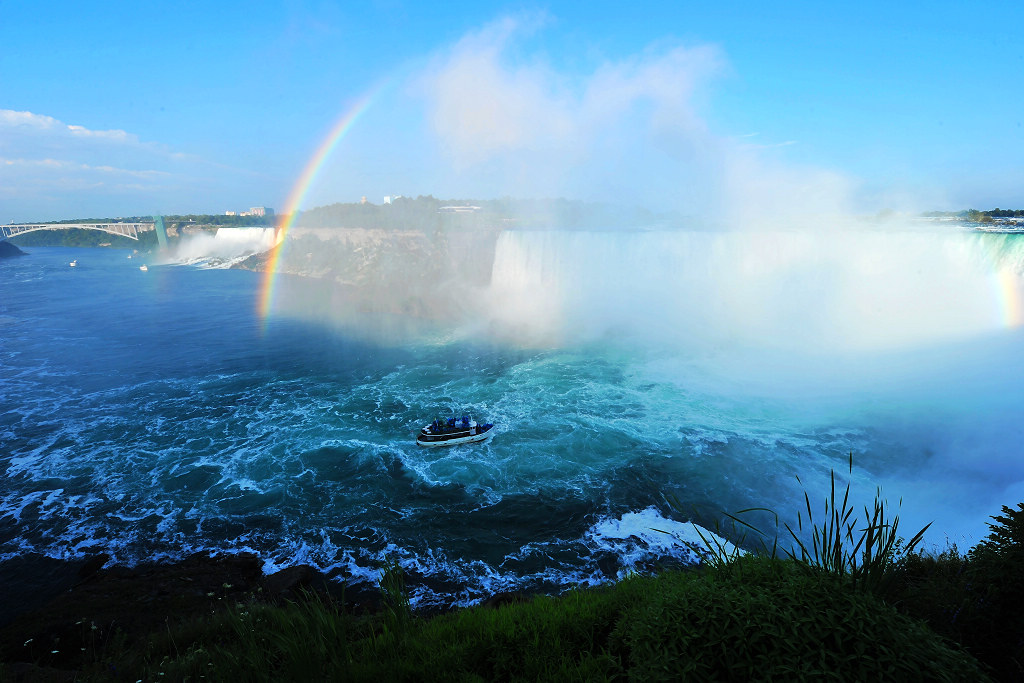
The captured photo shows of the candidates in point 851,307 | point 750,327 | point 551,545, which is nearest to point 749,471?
point 551,545

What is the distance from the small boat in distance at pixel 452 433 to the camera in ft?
54.7

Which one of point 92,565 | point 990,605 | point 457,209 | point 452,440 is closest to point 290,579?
point 92,565

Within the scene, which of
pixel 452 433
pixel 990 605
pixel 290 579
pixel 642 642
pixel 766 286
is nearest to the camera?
pixel 642 642

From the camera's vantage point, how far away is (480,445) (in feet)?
56.2

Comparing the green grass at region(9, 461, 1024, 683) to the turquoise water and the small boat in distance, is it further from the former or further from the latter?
the small boat in distance

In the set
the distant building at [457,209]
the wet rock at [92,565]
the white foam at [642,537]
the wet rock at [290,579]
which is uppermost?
the distant building at [457,209]

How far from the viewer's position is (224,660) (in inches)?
146

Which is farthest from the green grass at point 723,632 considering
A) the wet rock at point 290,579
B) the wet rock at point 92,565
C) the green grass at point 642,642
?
the wet rock at point 92,565

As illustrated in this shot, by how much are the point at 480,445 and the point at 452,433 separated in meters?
1.24

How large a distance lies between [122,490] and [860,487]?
23804 mm

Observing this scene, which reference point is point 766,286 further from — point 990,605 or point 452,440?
point 990,605

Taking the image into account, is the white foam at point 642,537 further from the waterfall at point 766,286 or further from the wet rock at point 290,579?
the waterfall at point 766,286

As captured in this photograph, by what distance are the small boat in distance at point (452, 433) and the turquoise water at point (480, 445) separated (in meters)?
0.45

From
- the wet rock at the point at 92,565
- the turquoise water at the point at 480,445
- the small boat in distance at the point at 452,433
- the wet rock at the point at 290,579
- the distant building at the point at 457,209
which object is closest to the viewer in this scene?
the wet rock at the point at 290,579
